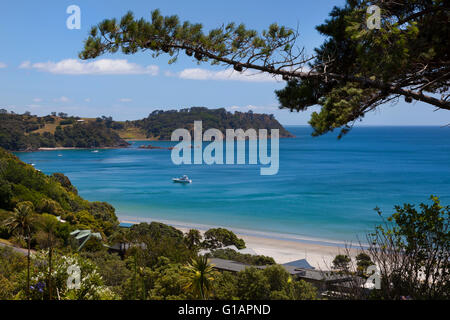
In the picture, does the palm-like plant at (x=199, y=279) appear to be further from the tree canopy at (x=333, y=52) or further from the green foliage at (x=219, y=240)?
the green foliage at (x=219, y=240)

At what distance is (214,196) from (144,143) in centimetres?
8355

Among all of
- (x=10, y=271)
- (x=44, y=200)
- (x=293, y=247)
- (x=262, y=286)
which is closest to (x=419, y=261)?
(x=262, y=286)

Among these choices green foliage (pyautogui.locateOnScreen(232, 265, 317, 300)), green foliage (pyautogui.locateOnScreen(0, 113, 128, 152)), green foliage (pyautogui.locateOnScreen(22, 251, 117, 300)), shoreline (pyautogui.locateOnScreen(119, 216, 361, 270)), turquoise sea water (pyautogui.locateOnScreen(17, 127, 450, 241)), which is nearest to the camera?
green foliage (pyautogui.locateOnScreen(22, 251, 117, 300))

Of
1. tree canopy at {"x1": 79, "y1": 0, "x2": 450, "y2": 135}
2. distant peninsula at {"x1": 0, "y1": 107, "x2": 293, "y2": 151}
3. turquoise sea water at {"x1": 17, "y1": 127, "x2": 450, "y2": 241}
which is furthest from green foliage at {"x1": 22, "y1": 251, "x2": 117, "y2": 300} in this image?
distant peninsula at {"x1": 0, "y1": 107, "x2": 293, "y2": 151}

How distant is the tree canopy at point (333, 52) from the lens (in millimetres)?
4832

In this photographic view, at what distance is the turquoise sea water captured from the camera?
120ft

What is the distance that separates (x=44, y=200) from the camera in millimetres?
23938

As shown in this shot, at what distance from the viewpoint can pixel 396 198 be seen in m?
47.0

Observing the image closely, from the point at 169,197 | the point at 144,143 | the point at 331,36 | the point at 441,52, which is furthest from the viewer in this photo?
the point at 144,143

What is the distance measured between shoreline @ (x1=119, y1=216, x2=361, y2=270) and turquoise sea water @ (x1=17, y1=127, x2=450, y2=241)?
61.0 inches

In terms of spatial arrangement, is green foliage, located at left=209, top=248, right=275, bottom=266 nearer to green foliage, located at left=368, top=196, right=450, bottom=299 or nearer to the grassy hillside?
the grassy hillside
